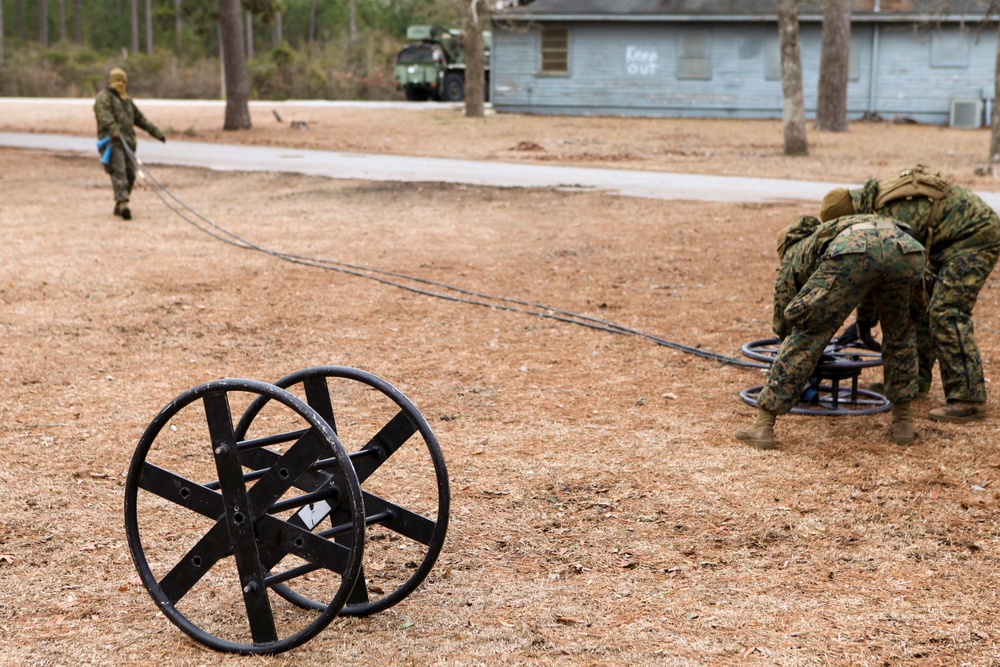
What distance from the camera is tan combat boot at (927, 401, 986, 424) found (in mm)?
6250

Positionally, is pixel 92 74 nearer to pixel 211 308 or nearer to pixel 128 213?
pixel 128 213

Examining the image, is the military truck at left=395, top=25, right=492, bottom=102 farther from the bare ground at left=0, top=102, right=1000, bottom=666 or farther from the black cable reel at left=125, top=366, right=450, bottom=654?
the black cable reel at left=125, top=366, right=450, bottom=654

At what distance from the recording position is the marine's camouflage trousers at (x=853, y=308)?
210 inches

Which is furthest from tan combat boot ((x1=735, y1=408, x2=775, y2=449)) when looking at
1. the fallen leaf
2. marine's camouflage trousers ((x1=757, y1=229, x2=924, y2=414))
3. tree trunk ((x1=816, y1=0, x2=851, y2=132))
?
tree trunk ((x1=816, y1=0, x2=851, y2=132))

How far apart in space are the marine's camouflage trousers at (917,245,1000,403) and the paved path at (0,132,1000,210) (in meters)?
8.25

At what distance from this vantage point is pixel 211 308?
9328 mm

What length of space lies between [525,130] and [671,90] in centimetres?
796

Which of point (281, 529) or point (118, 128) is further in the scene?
point (118, 128)

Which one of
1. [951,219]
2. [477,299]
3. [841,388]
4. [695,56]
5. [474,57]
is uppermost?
[695,56]

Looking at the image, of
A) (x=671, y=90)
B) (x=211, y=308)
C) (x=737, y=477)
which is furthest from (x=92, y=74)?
(x=737, y=477)

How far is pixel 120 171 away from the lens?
14.2m

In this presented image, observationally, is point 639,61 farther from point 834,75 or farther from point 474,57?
point 834,75

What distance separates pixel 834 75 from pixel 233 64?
1498 centimetres

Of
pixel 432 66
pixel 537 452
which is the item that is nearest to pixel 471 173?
pixel 537 452
